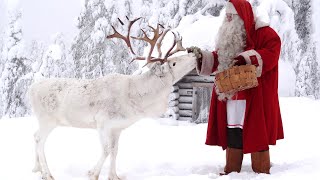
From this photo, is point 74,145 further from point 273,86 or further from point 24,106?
point 24,106

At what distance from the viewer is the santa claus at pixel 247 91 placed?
4.39 meters

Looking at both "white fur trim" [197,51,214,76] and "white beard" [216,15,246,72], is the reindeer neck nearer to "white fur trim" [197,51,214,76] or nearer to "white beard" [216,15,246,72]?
"white fur trim" [197,51,214,76]

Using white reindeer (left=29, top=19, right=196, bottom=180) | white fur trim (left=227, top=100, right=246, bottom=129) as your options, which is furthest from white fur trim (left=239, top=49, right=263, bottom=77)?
white reindeer (left=29, top=19, right=196, bottom=180)

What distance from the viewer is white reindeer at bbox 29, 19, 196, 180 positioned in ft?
14.9

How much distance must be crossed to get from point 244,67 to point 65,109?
213 centimetres

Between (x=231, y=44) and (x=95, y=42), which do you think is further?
(x=95, y=42)

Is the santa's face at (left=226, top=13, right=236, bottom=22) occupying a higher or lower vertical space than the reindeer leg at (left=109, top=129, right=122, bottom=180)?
higher

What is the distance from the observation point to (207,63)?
475 centimetres

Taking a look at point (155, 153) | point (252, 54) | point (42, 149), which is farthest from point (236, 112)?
point (42, 149)

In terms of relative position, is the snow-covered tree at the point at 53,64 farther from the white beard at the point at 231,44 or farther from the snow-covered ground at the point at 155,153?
the white beard at the point at 231,44

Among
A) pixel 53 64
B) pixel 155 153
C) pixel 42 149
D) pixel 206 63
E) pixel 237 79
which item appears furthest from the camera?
pixel 53 64

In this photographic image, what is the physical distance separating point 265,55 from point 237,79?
0.46 meters

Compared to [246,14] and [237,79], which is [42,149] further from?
[246,14]

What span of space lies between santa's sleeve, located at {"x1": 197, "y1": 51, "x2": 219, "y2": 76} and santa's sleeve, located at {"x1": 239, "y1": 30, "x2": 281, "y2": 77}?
1.81 ft
